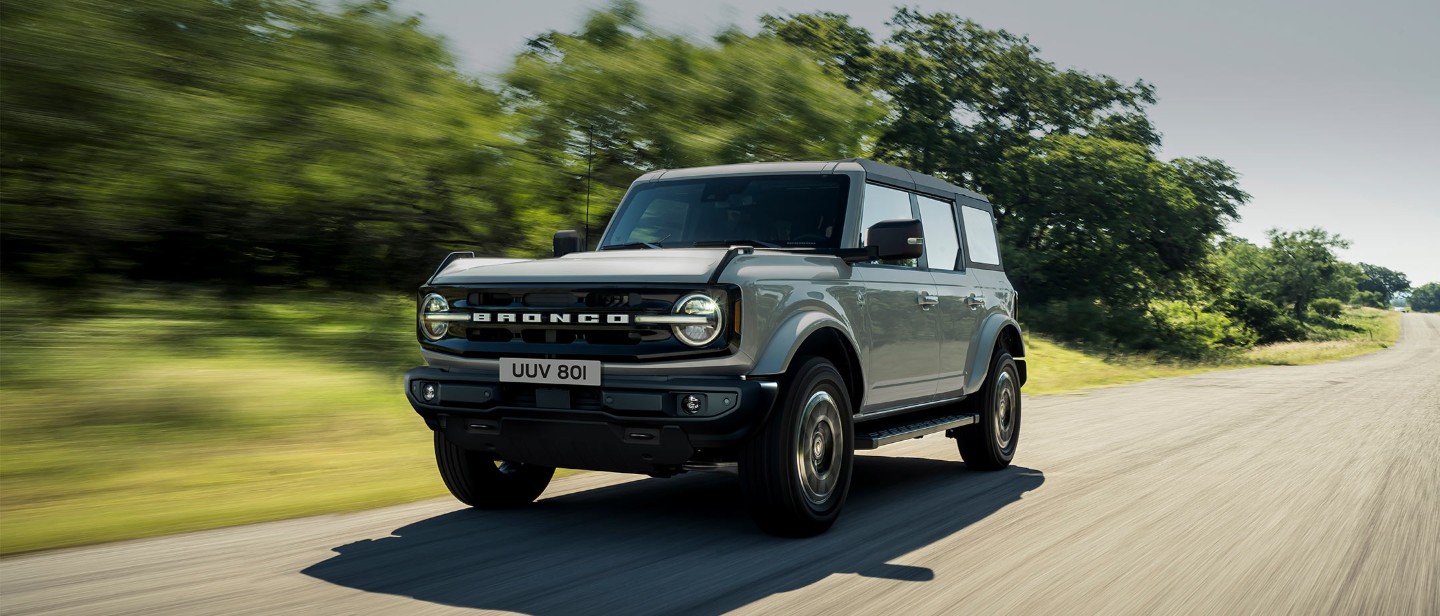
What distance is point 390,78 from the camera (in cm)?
1192

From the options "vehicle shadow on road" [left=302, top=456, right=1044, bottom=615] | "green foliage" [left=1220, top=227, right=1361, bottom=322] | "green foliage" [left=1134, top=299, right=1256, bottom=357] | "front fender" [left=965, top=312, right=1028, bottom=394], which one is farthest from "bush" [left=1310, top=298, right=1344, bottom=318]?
"vehicle shadow on road" [left=302, top=456, right=1044, bottom=615]

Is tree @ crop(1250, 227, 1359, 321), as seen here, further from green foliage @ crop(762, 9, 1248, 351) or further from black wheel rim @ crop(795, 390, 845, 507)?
black wheel rim @ crop(795, 390, 845, 507)

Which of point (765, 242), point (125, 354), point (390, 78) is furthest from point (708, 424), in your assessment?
point (390, 78)

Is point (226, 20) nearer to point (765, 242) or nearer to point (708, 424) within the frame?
point (765, 242)

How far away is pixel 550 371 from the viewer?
5.16m

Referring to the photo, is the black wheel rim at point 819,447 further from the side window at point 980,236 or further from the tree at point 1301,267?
the tree at point 1301,267

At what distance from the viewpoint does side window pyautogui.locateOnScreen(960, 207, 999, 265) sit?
27.0 feet

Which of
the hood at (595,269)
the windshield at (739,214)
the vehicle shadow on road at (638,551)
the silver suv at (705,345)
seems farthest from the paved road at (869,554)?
the windshield at (739,214)

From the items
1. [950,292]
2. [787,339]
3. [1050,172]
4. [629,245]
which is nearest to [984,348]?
[950,292]

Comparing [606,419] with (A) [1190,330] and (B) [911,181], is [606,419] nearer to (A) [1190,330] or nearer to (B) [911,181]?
(B) [911,181]

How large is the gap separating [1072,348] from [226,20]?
27755 millimetres

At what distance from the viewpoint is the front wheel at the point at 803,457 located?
17.2 ft

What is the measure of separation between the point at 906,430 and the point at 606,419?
216 cm

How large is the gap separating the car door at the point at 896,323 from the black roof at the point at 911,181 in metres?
0.07
